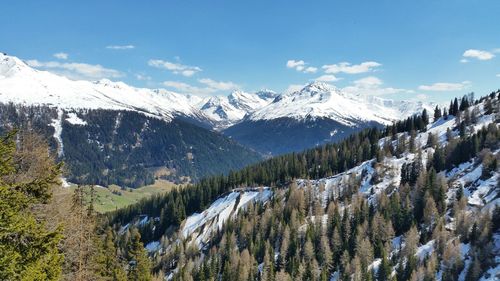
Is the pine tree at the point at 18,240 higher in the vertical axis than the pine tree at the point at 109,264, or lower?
higher

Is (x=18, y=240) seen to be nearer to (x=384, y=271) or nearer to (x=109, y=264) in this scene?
(x=109, y=264)

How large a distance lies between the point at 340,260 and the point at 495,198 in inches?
2542

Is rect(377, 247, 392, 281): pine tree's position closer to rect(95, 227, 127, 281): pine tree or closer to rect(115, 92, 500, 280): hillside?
rect(115, 92, 500, 280): hillside

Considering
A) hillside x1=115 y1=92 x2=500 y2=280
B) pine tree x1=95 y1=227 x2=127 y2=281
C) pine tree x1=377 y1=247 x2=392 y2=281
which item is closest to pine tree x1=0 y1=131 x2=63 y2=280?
pine tree x1=95 y1=227 x2=127 y2=281

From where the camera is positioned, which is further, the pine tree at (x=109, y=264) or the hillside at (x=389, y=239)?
the hillside at (x=389, y=239)

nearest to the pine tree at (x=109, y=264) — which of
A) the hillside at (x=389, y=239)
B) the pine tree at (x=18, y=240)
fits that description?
the pine tree at (x=18, y=240)

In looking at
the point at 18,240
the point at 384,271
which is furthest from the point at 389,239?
the point at 18,240

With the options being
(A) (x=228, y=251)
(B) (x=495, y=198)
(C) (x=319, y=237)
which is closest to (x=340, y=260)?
(C) (x=319, y=237)

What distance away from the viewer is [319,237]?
17538 centimetres

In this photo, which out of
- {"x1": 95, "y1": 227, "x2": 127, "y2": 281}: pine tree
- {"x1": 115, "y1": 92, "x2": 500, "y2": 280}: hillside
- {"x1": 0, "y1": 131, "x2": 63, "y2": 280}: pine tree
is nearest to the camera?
{"x1": 0, "y1": 131, "x2": 63, "y2": 280}: pine tree

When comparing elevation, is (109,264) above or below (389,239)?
above

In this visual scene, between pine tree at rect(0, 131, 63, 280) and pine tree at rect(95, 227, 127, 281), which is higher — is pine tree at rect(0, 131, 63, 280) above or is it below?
above

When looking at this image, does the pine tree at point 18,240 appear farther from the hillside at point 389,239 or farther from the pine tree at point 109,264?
the hillside at point 389,239

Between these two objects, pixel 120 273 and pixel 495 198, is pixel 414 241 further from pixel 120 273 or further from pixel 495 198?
pixel 120 273
